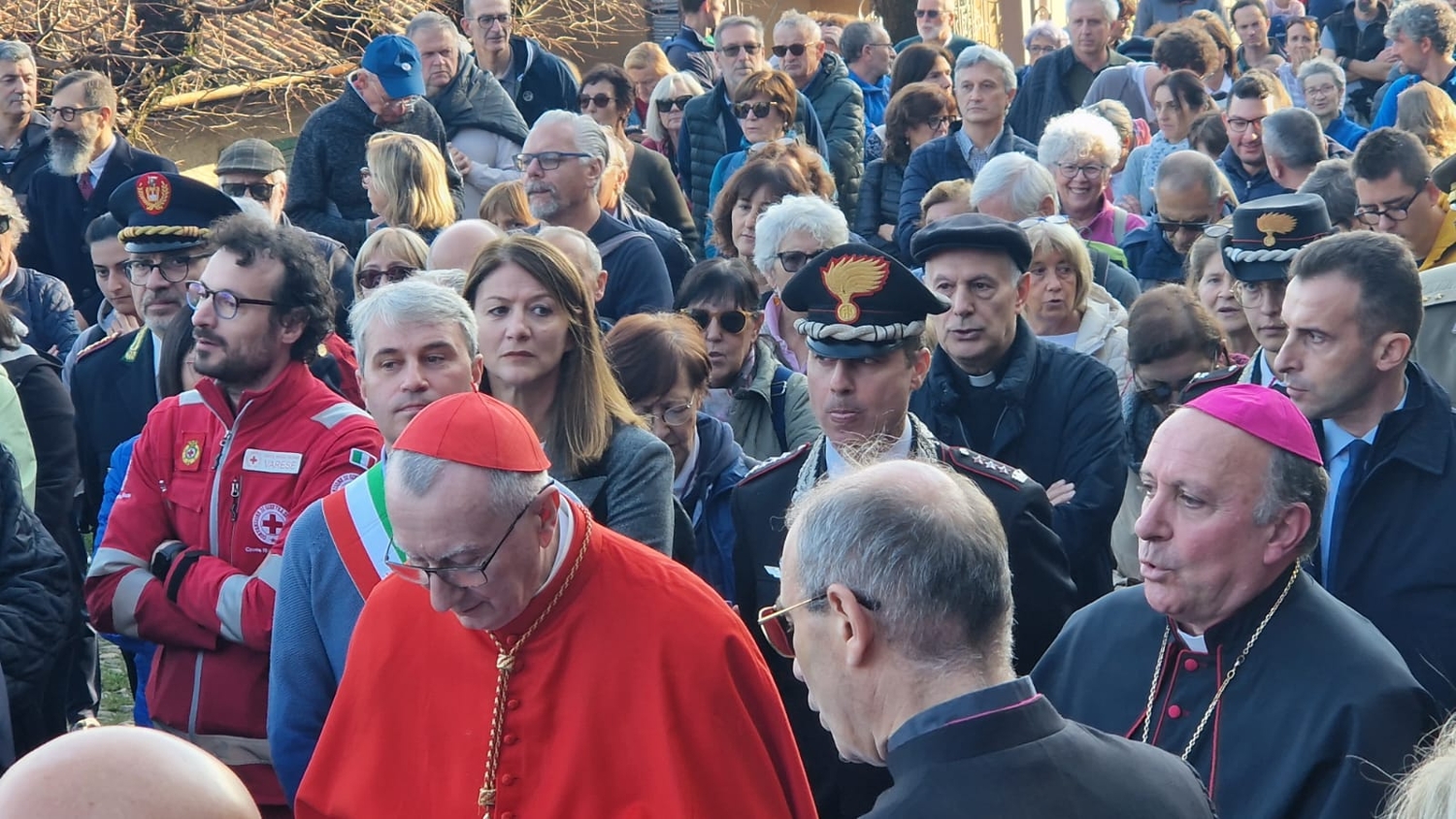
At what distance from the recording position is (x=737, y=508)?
4918mm

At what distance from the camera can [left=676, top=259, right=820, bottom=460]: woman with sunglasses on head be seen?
618 cm

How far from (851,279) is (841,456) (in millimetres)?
503

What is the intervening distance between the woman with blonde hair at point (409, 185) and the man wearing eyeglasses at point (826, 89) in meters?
3.42

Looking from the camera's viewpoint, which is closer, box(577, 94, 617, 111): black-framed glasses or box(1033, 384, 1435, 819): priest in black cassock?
box(1033, 384, 1435, 819): priest in black cassock

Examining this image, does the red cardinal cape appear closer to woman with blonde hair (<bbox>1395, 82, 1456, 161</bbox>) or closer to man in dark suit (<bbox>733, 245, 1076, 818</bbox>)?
man in dark suit (<bbox>733, 245, 1076, 818</bbox>)

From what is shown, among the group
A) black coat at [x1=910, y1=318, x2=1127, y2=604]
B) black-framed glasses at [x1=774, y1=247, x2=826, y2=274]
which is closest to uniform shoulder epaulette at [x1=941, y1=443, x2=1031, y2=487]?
black coat at [x1=910, y1=318, x2=1127, y2=604]

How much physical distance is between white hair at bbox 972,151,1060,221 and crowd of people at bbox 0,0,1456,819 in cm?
2

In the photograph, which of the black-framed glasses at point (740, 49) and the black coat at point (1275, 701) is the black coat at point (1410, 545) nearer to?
the black coat at point (1275, 701)

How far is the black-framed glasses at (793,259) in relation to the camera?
23.1ft

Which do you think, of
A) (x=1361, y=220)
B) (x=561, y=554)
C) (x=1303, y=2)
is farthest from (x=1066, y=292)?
(x=1303, y=2)

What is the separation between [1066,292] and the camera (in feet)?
22.1

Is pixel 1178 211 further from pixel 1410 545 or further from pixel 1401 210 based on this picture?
pixel 1410 545

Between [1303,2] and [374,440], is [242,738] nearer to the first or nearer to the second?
[374,440]

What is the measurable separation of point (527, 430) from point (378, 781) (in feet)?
2.60
